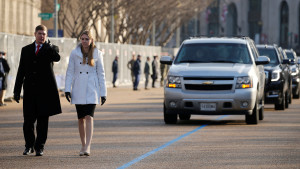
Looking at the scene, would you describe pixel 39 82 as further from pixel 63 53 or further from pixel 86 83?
pixel 63 53

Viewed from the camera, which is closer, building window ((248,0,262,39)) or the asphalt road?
the asphalt road

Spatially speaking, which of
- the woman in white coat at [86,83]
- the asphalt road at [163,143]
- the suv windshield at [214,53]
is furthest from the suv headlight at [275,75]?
the woman in white coat at [86,83]

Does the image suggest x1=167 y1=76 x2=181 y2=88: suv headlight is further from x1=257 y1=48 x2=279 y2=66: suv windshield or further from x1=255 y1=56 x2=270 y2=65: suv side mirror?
x1=257 y1=48 x2=279 y2=66: suv windshield

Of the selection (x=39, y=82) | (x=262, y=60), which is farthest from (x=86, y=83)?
(x=262, y=60)

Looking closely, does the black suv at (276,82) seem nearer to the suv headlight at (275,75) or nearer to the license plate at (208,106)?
the suv headlight at (275,75)

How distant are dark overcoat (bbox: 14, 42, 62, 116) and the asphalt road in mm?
700

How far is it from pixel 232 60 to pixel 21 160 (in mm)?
8407

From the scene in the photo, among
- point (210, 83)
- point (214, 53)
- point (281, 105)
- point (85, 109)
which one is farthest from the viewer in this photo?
point (281, 105)

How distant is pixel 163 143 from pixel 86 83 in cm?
243

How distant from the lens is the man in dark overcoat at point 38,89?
1271cm

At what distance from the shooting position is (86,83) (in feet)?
41.8

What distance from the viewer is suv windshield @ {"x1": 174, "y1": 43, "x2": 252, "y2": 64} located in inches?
772

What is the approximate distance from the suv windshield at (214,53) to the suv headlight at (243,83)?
3.29 ft

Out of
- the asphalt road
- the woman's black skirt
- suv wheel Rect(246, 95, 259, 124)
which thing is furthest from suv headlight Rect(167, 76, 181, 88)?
the woman's black skirt
